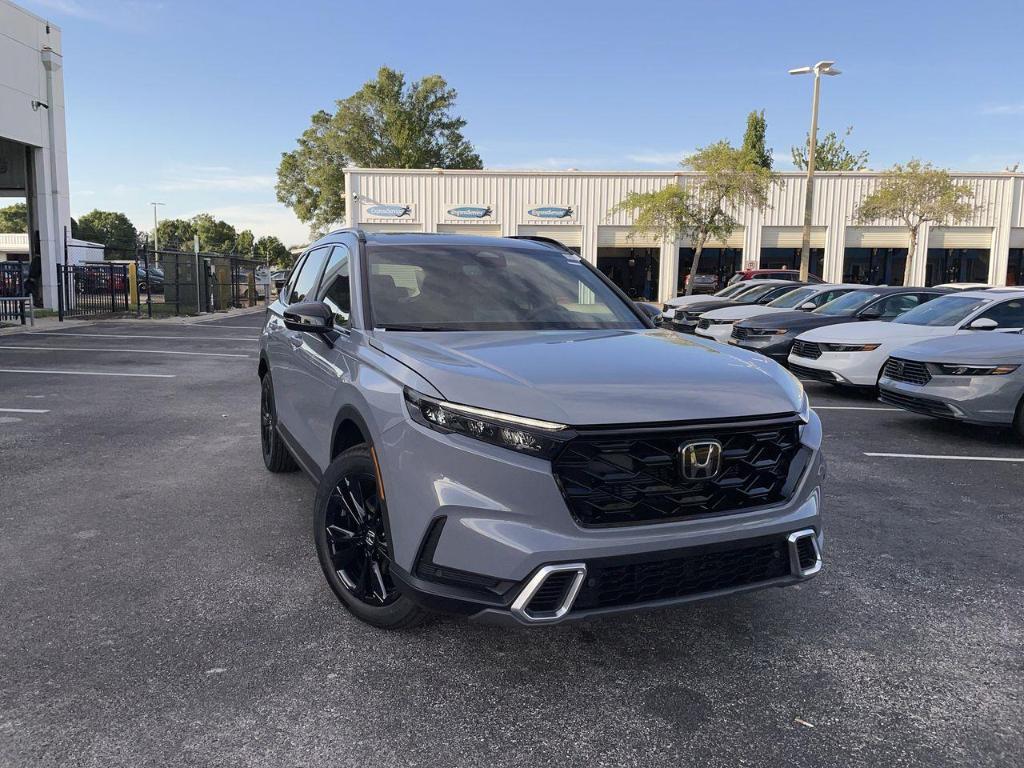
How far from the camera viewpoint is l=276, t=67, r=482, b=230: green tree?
5525 centimetres

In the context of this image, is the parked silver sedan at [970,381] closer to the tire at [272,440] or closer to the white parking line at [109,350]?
the tire at [272,440]

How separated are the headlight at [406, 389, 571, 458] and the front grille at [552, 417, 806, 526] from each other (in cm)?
6

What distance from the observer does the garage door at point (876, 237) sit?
38.4 m

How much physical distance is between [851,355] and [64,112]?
2586 cm

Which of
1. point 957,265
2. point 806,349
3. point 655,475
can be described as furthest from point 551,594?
point 957,265

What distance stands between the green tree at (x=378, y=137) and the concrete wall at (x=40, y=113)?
102 ft

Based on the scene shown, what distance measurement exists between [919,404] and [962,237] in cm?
3677

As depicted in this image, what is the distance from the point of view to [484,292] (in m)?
4.12

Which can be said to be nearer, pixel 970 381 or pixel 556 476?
pixel 556 476

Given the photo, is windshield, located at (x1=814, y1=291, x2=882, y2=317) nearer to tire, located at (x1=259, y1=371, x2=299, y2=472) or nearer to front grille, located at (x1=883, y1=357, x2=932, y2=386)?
front grille, located at (x1=883, y1=357, x2=932, y2=386)

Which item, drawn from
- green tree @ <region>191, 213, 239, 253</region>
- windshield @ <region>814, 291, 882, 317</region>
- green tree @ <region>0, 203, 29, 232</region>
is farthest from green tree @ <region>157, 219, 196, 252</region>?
windshield @ <region>814, 291, 882, 317</region>

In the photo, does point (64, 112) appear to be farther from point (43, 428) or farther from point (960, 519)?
Result: point (960, 519)

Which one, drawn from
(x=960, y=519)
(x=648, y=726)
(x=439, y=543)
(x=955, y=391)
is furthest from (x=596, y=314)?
(x=955, y=391)

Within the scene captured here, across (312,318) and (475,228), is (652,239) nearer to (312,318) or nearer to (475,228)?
(475,228)
